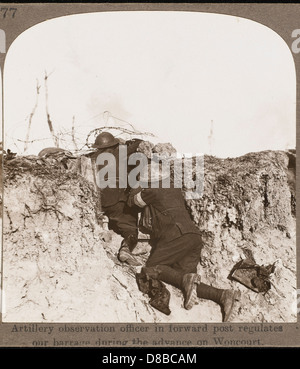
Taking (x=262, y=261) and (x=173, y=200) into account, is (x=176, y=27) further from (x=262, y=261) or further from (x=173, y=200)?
(x=262, y=261)

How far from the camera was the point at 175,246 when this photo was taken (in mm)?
6059

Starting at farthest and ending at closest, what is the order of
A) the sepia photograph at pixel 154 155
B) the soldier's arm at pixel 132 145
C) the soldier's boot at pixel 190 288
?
the soldier's arm at pixel 132 145
the sepia photograph at pixel 154 155
the soldier's boot at pixel 190 288

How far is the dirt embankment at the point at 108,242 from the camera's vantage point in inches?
238

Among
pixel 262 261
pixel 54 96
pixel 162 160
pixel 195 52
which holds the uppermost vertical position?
pixel 195 52

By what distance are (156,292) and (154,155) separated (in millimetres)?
1531

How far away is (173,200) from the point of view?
20.2ft

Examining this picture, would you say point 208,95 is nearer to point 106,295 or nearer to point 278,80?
point 278,80

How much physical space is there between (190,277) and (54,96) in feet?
8.33

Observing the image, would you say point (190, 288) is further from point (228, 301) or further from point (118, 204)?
point (118, 204)

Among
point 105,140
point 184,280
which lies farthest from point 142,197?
point 184,280

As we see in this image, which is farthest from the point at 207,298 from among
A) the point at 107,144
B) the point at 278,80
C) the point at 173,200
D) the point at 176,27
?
the point at 176,27

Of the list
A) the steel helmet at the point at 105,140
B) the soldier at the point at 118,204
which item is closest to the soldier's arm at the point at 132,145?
the soldier at the point at 118,204

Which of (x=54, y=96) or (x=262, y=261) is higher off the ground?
(x=54, y=96)

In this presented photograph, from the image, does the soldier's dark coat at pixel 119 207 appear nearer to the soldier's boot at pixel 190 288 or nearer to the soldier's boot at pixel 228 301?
the soldier's boot at pixel 190 288
